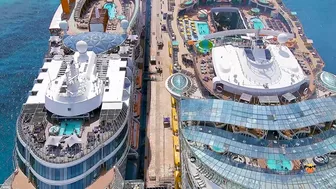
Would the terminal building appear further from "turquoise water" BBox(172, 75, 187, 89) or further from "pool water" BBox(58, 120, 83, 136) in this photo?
"pool water" BBox(58, 120, 83, 136)

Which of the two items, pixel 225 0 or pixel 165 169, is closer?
pixel 165 169

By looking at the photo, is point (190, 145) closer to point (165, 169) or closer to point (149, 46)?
point (165, 169)

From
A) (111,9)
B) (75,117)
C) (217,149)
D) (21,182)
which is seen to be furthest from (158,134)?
(111,9)

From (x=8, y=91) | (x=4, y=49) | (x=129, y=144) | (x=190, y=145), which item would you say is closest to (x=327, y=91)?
(x=190, y=145)

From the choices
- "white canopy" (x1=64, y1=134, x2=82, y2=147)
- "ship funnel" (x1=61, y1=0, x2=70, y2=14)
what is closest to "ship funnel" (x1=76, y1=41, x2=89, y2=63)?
"white canopy" (x1=64, y1=134, x2=82, y2=147)

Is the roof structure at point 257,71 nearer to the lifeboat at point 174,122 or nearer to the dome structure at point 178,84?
the dome structure at point 178,84

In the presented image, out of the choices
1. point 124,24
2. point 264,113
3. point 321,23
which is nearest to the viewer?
point 264,113

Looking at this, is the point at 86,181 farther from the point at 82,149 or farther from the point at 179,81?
the point at 179,81
